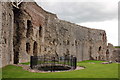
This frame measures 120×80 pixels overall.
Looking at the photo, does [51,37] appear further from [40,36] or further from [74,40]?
[74,40]

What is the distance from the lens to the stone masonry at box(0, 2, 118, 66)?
15672 millimetres

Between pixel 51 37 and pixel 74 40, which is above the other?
pixel 51 37

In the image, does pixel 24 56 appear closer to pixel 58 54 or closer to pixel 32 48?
pixel 32 48

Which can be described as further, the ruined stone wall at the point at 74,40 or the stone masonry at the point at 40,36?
the ruined stone wall at the point at 74,40

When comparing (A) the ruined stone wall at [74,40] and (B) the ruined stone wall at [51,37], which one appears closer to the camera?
(B) the ruined stone wall at [51,37]

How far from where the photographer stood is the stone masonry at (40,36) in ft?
51.4

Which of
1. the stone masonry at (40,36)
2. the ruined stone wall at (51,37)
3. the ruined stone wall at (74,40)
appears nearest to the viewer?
the stone masonry at (40,36)

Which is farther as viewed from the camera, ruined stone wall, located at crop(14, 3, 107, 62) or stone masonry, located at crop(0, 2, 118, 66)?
ruined stone wall, located at crop(14, 3, 107, 62)

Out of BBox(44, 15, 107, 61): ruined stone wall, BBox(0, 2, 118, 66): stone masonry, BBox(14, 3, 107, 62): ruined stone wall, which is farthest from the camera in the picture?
BBox(44, 15, 107, 61): ruined stone wall

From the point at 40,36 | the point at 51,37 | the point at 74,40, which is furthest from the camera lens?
the point at 74,40

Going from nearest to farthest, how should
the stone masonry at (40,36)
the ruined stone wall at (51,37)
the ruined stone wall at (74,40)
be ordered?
the stone masonry at (40,36)
the ruined stone wall at (51,37)
the ruined stone wall at (74,40)

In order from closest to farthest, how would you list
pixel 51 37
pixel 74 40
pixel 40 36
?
1. pixel 40 36
2. pixel 51 37
3. pixel 74 40

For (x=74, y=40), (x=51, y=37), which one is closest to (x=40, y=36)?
(x=51, y=37)

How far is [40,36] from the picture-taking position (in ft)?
78.0
